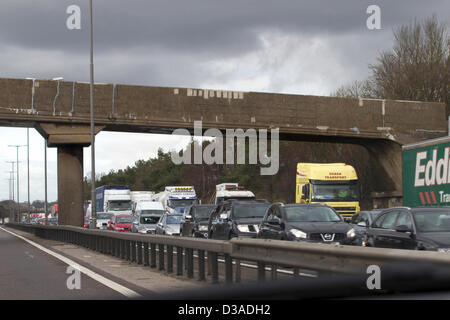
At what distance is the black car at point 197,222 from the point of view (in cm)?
2700

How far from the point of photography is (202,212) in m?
29.3

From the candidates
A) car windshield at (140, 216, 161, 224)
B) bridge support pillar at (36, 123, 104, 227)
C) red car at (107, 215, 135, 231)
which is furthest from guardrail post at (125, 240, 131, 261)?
red car at (107, 215, 135, 231)

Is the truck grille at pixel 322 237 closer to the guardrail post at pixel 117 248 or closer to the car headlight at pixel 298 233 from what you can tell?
the car headlight at pixel 298 233

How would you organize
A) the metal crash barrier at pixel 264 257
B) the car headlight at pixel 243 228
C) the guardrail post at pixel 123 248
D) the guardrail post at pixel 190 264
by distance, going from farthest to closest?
1. the car headlight at pixel 243 228
2. the guardrail post at pixel 123 248
3. the guardrail post at pixel 190 264
4. the metal crash barrier at pixel 264 257

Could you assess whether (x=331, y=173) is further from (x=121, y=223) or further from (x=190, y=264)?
(x=190, y=264)

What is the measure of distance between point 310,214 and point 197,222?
33.6ft

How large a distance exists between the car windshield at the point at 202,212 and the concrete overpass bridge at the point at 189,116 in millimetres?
8672

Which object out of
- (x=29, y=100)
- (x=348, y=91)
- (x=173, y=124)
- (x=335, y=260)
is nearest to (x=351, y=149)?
(x=348, y=91)

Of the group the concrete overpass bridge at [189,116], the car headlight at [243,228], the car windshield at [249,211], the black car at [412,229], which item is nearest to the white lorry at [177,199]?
the concrete overpass bridge at [189,116]

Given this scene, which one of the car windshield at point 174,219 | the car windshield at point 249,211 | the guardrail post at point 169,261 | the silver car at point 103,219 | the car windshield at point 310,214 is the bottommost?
the silver car at point 103,219

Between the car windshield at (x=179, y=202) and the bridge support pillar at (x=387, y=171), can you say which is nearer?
the bridge support pillar at (x=387, y=171)
